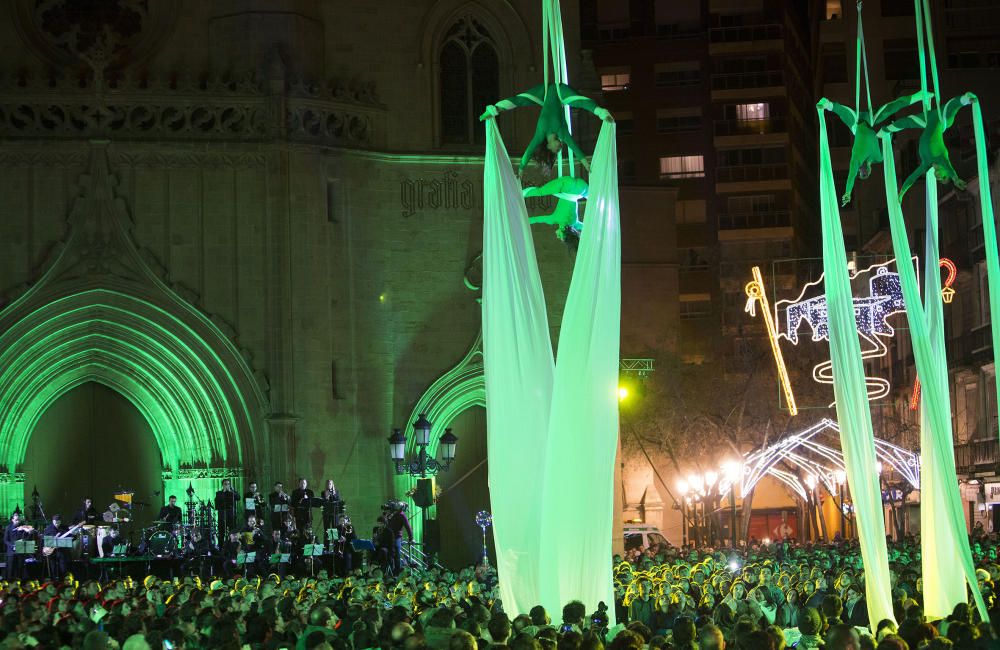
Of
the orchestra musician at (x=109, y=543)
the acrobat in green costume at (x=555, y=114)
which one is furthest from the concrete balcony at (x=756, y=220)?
the acrobat in green costume at (x=555, y=114)

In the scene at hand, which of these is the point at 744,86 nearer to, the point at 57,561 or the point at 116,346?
the point at 116,346

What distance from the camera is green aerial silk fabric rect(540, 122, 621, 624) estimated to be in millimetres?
15414

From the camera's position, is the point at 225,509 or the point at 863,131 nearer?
the point at 863,131

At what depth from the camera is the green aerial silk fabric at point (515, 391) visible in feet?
52.3

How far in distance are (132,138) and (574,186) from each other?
19.9 m

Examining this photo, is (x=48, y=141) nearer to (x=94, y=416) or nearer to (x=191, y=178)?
(x=191, y=178)

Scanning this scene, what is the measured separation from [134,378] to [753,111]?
138 ft

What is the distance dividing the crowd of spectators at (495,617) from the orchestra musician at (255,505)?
9246 millimetres

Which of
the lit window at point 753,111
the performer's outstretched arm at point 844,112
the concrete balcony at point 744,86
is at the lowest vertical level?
the performer's outstretched arm at point 844,112

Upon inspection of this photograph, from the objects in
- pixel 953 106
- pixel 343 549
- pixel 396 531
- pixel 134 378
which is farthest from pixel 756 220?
pixel 953 106

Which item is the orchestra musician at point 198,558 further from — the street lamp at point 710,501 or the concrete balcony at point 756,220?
the concrete balcony at point 756,220

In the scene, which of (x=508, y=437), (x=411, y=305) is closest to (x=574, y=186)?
(x=508, y=437)

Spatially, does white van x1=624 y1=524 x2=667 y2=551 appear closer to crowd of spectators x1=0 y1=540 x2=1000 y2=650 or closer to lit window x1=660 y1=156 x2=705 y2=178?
crowd of spectators x1=0 y1=540 x2=1000 y2=650

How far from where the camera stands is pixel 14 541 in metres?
28.1
